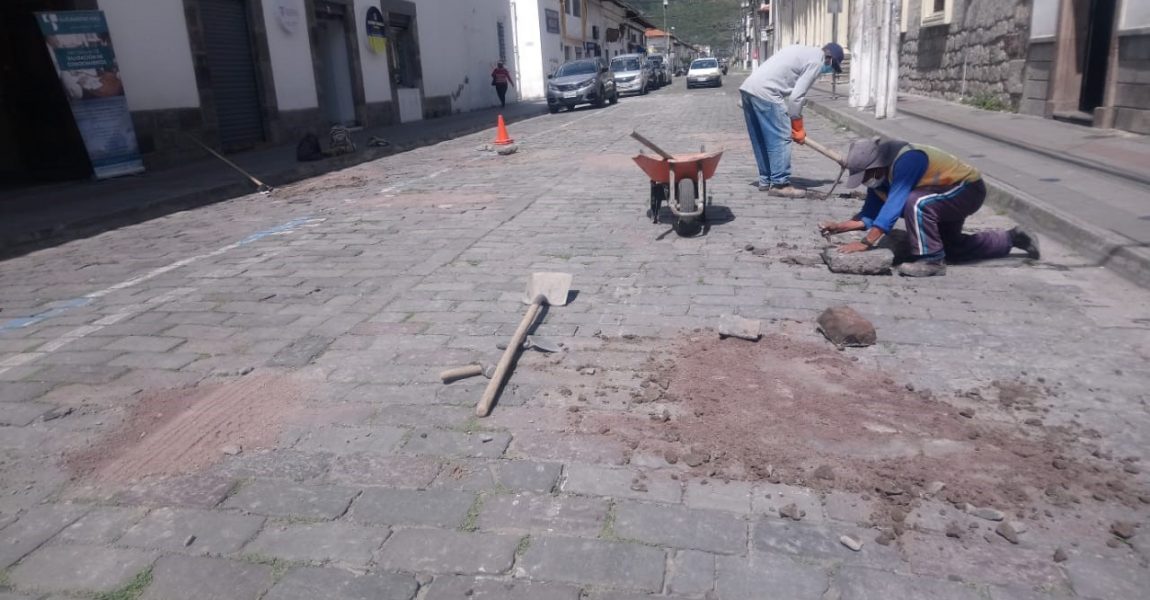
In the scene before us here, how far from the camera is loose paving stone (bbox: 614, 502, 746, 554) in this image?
2699 millimetres

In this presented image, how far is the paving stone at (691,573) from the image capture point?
8.10ft

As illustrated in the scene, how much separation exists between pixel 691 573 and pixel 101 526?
2.22 m

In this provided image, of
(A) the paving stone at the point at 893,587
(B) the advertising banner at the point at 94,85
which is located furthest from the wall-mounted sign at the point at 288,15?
(A) the paving stone at the point at 893,587

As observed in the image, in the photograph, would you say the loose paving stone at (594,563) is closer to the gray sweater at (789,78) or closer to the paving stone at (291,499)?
the paving stone at (291,499)

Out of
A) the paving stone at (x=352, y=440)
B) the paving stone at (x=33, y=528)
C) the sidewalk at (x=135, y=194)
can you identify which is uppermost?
the sidewalk at (x=135, y=194)

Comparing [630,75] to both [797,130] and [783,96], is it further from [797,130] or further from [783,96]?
[797,130]

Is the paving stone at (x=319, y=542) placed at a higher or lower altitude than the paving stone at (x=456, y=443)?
lower

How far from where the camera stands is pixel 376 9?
2295 cm

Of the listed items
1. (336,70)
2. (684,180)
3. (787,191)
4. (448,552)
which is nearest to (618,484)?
(448,552)

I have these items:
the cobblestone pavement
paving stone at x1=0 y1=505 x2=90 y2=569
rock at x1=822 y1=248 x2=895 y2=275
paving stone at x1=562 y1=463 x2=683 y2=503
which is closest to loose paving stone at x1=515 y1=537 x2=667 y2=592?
the cobblestone pavement

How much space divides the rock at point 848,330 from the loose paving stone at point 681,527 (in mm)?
1949

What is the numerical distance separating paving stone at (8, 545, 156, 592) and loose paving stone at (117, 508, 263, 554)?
79 millimetres

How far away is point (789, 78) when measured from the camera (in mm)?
8695

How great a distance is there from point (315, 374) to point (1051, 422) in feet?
12.0
